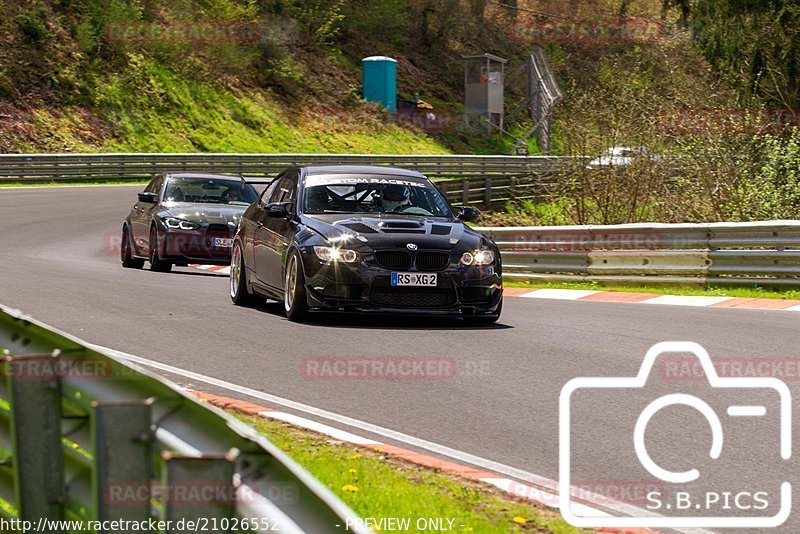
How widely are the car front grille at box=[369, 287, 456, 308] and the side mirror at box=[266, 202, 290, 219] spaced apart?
168 centimetres

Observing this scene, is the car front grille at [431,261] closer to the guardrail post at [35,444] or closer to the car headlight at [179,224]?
the car headlight at [179,224]

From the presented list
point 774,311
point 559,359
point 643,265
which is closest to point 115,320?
point 559,359

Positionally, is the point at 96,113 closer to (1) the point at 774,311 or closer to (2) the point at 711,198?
(2) the point at 711,198

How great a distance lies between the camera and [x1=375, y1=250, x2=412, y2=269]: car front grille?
40.1 ft

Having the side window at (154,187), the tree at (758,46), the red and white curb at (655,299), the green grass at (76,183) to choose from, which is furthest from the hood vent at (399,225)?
the green grass at (76,183)

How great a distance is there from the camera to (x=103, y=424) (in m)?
3.21

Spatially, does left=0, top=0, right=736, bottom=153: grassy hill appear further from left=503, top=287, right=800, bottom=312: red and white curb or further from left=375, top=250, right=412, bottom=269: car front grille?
left=375, top=250, right=412, bottom=269: car front grille

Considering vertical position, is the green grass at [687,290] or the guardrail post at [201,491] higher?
the guardrail post at [201,491]

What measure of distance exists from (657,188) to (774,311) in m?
9.90

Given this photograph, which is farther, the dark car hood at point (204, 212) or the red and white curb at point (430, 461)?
the dark car hood at point (204, 212)

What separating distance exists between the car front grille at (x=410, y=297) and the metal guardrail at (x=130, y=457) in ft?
24.4

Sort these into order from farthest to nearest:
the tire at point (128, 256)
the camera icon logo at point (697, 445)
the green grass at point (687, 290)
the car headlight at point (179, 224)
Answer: the tire at point (128, 256)
the car headlight at point (179, 224)
the green grass at point (687, 290)
the camera icon logo at point (697, 445)

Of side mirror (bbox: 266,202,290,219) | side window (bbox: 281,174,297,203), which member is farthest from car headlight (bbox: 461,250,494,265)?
side window (bbox: 281,174,297,203)

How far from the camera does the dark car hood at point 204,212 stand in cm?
1964
